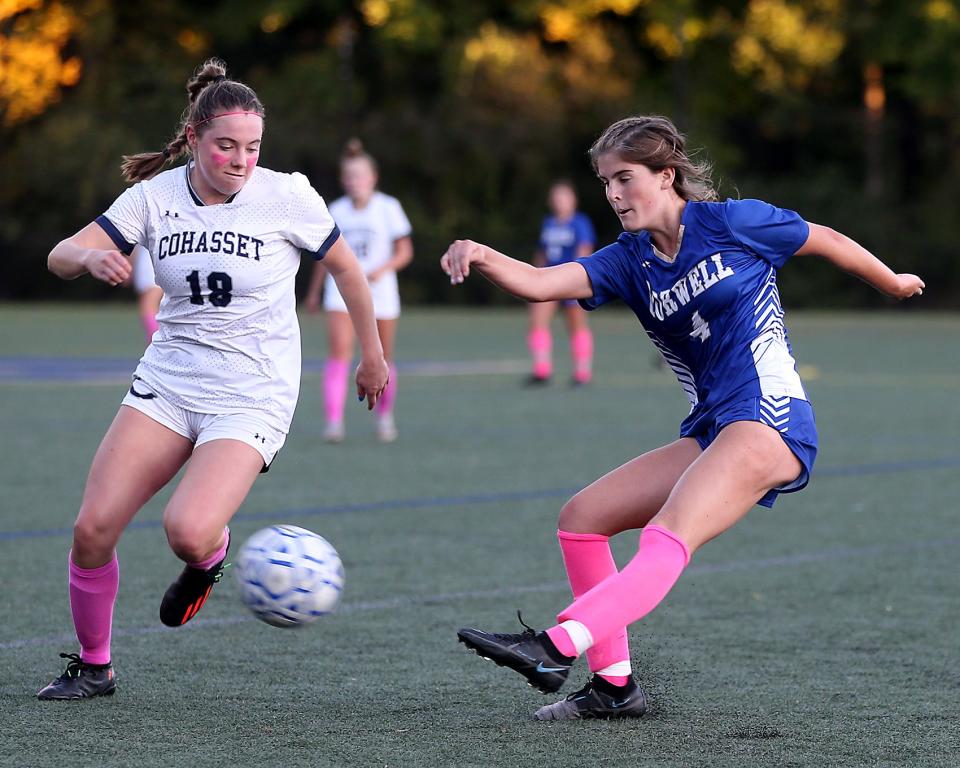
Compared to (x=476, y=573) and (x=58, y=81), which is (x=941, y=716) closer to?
(x=476, y=573)

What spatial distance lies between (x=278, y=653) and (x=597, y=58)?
36.0 metres

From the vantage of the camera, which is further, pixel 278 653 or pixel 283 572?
pixel 278 653

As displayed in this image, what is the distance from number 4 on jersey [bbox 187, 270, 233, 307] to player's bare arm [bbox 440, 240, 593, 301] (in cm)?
72

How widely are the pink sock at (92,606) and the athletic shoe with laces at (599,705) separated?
4.37 feet

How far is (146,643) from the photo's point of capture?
208 inches

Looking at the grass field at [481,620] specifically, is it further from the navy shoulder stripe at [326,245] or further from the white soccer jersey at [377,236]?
the navy shoulder stripe at [326,245]

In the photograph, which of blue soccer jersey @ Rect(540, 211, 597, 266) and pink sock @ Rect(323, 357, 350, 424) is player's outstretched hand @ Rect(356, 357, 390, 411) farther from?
blue soccer jersey @ Rect(540, 211, 597, 266)

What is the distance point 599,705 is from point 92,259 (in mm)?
1910

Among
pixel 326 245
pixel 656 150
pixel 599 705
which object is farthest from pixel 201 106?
pixel 599 705

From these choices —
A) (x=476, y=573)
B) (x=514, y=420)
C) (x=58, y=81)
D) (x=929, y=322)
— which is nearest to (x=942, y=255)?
(x=929, y=322)

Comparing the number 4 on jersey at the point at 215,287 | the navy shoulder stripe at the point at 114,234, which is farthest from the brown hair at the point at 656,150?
the navy shoulder stripe at the point at 114,234

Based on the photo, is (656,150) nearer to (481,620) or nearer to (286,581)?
(286,581)

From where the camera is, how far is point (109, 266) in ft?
13.8

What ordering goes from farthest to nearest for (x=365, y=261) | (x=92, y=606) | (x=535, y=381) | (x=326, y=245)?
(x=535, y=381) → (x=365, y=261) → (x=326, y=245) → (x=92, y=606)
